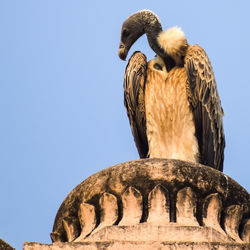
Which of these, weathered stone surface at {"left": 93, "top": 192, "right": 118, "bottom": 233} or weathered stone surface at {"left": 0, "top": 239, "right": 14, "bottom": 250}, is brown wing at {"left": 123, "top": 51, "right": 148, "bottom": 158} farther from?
weathered stone surface at {"left": 0, "top": 239, "right": 14, "bottom": 250}

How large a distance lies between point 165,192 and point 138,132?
10.6 feet

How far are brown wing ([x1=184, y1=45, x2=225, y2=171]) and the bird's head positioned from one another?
0.93 m

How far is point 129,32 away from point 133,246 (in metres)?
4.87

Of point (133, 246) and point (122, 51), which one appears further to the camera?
point (122, 51)

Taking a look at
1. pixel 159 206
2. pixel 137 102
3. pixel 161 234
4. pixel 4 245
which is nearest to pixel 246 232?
pixel 159 206

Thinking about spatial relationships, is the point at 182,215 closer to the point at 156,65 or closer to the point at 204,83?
the point at 204,83

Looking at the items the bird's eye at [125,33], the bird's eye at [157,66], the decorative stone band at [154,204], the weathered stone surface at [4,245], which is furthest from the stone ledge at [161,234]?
the bird's eye at [125,33]

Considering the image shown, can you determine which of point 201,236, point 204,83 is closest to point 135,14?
point 204,83

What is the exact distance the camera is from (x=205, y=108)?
1114 centimetres

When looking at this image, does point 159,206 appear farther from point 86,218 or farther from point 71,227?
point 71,227

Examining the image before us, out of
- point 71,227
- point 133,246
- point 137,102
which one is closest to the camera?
point 133,246

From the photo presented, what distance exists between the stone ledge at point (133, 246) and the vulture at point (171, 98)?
310 centimetres

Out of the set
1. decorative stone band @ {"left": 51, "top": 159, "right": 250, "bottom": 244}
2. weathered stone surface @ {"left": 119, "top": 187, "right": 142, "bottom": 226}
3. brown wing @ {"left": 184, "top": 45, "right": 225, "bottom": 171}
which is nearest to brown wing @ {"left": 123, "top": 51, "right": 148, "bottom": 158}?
brown wing @ {"left": 184, "top": 45, "right": 225, "bottom": 171}

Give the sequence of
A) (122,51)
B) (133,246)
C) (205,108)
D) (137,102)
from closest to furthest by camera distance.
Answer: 1. (133,246)
2. (205,108)
3. (137,102)
4. (122,51)
